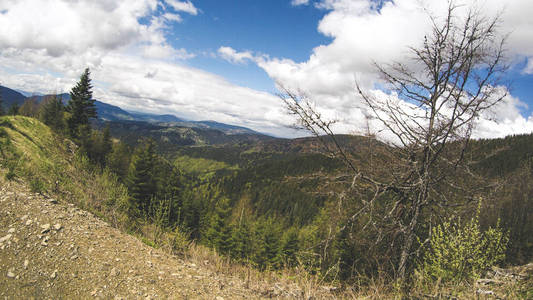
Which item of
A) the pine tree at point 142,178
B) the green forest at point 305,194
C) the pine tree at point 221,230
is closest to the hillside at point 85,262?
the green forest at point 305,194

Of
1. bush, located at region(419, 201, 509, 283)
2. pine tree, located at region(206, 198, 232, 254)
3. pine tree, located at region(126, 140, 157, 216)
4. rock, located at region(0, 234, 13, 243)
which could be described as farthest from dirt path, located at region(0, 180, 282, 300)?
pine tree, located at region(126, 140, 157, 216)

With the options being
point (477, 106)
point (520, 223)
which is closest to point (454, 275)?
point (477, 106)

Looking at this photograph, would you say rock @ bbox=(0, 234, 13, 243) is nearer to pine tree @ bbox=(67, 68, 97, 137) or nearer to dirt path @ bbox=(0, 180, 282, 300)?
dirt path @ bbox=(0, 180, 282, 300)

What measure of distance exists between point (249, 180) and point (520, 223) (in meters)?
120

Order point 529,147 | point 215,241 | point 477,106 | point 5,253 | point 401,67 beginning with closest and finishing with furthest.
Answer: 1. point 5,253
2. point 477,106
3. point 401,67
4. point 215,241
5. point 529,147

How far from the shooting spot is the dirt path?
3.19 m

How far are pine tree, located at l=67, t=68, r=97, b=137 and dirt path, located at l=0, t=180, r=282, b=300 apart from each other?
3756 cm

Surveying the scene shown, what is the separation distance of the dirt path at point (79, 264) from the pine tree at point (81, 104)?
37562 millimetres

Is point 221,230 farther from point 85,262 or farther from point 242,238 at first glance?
point 85,262

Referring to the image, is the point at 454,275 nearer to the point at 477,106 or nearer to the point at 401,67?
the point at 477,106

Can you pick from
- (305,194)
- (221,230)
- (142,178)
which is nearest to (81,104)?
(142,178)

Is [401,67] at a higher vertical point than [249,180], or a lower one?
higher

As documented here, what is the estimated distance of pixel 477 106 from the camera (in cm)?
509

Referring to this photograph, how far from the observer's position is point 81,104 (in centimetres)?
3500
